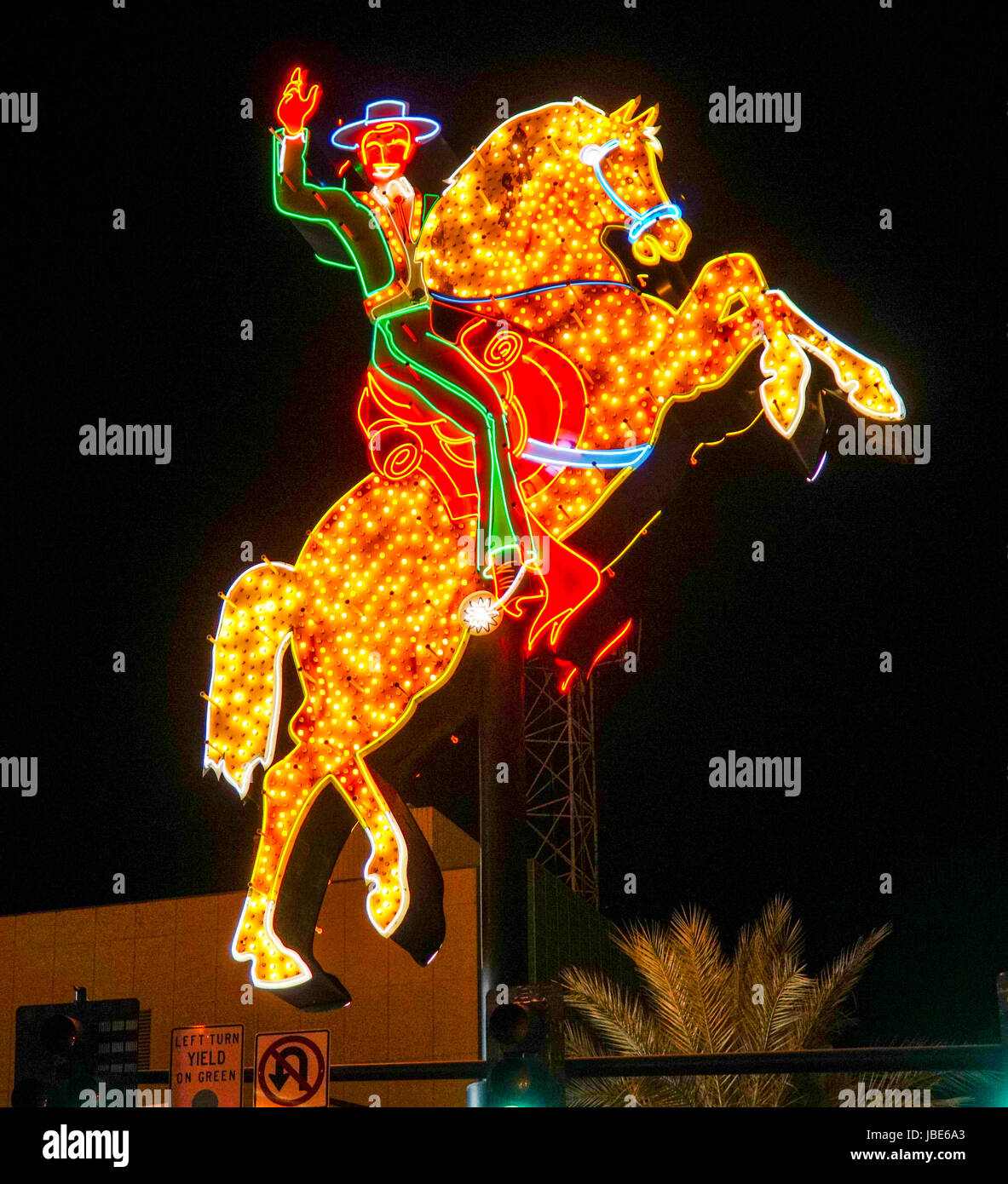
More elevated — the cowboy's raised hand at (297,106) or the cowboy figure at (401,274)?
the cowboy's raised hand at (297,106)

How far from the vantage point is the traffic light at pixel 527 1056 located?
9.31 meters

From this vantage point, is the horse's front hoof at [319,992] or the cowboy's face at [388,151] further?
the cowboy's face at [388,151]

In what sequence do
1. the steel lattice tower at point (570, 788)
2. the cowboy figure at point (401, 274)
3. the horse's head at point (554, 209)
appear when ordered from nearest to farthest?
the cowboy figure at point (401, 274)
the horse's head at point (554, 209)
the steel lattice tower at point (570, 788)

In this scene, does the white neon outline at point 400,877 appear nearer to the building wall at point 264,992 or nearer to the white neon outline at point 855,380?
the building wall at point 264,992

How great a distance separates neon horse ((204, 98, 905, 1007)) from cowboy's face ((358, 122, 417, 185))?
0.54 meters

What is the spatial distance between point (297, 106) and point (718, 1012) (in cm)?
1114

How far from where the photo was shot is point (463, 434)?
1449 centimetres

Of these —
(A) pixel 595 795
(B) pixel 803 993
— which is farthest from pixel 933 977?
(B) pixel 803 993

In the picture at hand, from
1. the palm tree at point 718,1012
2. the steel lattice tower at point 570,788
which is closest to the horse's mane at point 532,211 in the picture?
the palm tree at point 718,1012

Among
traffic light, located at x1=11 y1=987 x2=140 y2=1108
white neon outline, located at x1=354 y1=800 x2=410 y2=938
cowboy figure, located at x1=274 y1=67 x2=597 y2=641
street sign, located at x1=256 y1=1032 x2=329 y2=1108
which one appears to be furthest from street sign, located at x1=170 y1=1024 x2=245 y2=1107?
cowboy figure, located at x1=274 y1=67 x2=597 y2=641

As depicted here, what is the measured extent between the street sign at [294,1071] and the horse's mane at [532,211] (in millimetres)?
7119

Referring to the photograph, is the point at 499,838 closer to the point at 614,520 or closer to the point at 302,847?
the point at 302,847

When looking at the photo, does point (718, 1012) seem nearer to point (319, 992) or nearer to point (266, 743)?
point (319, 992)

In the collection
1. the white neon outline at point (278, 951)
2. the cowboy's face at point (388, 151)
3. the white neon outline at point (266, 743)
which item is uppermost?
the cowboy's face at point (388, 151)
